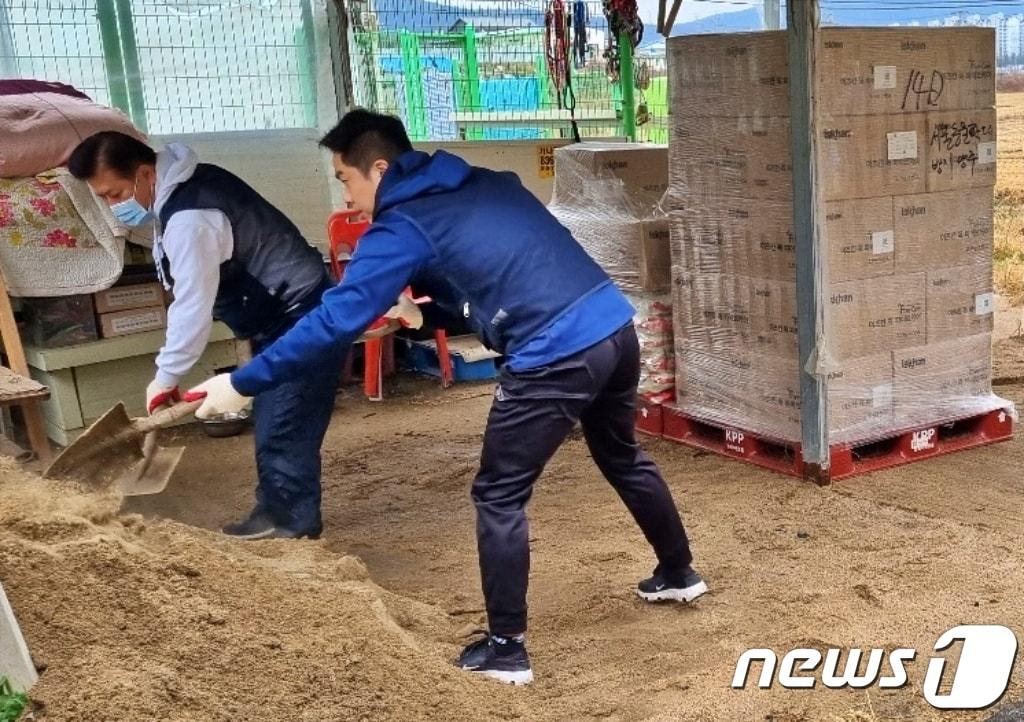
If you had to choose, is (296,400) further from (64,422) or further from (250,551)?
(64,422)

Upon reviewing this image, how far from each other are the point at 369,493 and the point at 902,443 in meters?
2.49

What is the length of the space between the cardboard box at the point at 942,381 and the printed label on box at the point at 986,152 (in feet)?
2.63

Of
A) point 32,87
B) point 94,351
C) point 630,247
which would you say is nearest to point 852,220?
point 630,247

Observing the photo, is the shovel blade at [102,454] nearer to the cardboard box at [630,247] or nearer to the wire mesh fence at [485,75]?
the cardboard box at [630,247]

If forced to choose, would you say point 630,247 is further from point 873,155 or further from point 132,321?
point 132,321

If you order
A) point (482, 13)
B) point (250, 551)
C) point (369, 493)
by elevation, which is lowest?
point (369, 493)

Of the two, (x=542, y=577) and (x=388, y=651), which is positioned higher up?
(x=388, y=651)

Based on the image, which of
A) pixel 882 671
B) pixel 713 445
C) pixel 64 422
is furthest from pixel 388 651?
pixel 64 422

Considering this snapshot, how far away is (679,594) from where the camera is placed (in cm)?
381

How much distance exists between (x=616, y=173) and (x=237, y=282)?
7.44 feet

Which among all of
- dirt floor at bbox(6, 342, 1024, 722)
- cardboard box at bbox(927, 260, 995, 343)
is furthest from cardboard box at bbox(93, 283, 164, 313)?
cardboard box at bbox(927, 260, 995, 343)

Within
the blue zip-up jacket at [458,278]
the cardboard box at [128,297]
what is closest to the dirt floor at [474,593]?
the blue zip-up jacket at [458,278]

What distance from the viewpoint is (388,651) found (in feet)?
10.1

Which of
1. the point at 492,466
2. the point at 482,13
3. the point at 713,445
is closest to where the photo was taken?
the point at 492,466
